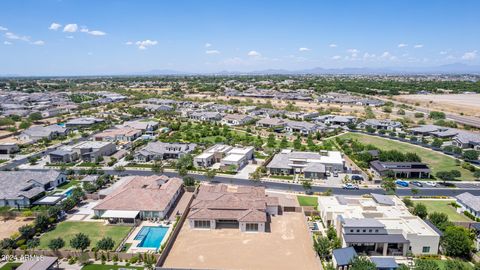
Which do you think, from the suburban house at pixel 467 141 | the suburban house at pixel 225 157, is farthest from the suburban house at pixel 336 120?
the suburban house at pixel 225 157

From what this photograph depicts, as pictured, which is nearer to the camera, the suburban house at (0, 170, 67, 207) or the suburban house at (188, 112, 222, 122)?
the suburban house at (0, 170, 67, 207)

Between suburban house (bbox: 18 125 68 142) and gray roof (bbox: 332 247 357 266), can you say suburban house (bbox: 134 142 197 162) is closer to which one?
suburban house (bbox: 18 125 68 142)

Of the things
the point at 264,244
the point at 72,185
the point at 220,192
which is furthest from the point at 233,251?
the point at 72,185

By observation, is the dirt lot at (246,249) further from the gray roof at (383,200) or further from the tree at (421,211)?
the tree at (421,211)

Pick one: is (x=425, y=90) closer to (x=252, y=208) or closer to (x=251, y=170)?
(x=251, y=170)

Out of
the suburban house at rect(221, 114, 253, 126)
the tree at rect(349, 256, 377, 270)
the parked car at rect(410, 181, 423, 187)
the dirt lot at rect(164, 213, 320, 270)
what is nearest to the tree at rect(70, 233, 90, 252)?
the dirt lot at rect(164, 213, 320, 270)
